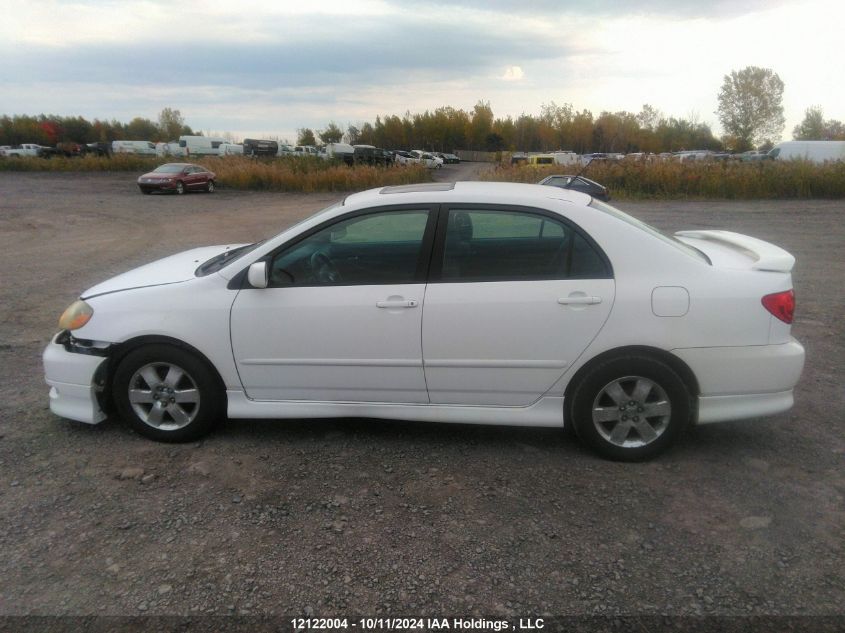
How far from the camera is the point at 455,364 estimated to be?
13.1 ft

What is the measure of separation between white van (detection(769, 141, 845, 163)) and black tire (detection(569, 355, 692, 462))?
3183 cm

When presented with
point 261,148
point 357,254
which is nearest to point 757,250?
point 357,254

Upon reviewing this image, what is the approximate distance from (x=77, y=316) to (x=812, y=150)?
119 feet

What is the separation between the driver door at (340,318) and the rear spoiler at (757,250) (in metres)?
2.03

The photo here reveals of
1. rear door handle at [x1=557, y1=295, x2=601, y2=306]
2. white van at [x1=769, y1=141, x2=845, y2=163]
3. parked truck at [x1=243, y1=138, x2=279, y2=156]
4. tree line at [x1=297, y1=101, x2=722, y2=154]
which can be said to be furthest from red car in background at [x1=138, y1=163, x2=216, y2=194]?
tree line at [x1=297, y1=101, x2=722, y2=154]

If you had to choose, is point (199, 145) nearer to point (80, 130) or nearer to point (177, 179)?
point (177, 179)

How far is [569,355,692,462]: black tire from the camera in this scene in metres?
3.86

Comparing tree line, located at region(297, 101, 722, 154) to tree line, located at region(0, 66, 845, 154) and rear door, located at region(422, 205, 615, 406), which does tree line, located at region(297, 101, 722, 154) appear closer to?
tree line, located at region(0, 66, 845, 154)

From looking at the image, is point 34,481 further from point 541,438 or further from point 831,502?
point 831,502

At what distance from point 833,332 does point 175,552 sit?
654 centimetres

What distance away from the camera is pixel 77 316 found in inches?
169

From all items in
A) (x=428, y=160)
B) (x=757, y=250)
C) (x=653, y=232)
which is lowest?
(x=757, y=250)

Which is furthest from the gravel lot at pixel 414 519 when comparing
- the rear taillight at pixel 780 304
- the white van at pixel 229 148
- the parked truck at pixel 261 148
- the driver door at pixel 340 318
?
the white van at pixel 229 148

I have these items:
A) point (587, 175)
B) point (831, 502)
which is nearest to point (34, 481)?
point (831, 502)
